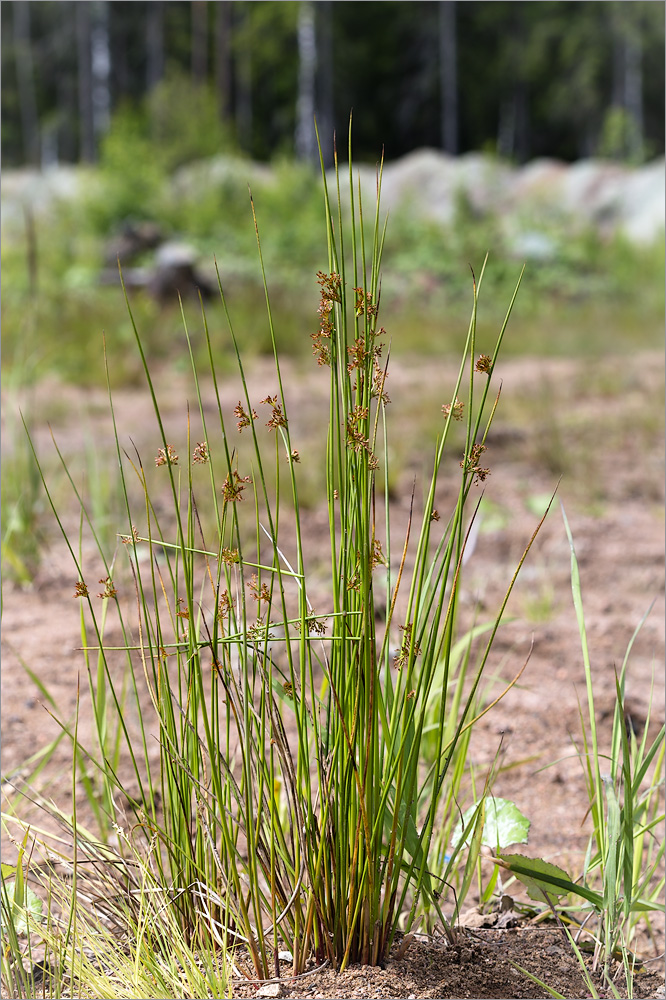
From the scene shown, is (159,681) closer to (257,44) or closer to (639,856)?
(639,856)

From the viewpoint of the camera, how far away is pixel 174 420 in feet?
14.9

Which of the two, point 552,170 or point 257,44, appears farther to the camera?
point 257,44

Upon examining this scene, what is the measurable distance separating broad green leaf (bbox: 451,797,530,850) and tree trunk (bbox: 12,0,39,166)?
26505 millimetres

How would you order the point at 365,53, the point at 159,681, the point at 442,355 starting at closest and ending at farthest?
1. the point at 159,681
2. the point at 442,355
3. the point at 365,53

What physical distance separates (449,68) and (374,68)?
3410 mm

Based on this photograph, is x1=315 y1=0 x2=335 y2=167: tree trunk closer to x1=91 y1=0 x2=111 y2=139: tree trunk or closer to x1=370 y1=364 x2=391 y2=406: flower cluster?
x1=91 y1=0 x2=111 y2=139: tree trunk

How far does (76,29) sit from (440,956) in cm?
2912

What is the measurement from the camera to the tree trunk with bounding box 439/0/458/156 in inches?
820

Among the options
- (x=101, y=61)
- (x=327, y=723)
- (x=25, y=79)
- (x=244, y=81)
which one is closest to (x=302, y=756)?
(x=327, y=723)

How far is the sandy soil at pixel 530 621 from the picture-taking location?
999 millimetres

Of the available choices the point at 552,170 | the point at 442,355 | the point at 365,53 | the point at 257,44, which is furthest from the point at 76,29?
the point at 442,355

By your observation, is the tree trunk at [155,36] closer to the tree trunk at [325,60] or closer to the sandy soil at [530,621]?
the tree trunk at [325,60]

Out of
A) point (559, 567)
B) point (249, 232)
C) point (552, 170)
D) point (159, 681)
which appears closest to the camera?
point (159, 681)

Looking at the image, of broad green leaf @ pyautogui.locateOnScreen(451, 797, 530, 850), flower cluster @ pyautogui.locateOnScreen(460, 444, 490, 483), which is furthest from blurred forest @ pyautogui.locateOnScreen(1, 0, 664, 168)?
flower cluster @ pyautogui.locateOnScreen(460, 444, 490, 483)
